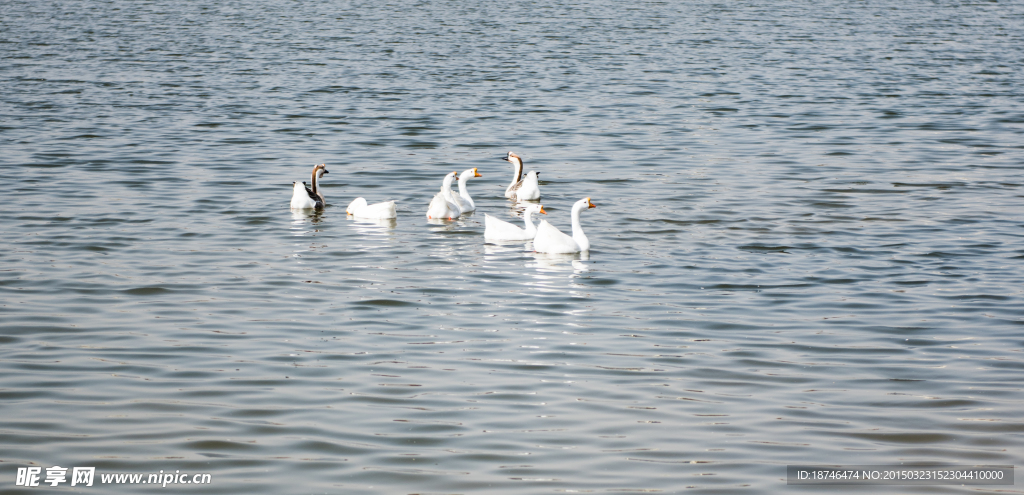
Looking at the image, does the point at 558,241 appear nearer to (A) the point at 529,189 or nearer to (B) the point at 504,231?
(B) the point at 504,231

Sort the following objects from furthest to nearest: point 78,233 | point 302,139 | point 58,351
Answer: point 302,139 → point 78,233 → point 58,351

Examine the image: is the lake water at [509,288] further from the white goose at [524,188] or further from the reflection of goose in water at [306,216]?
the white goose at [524,188]

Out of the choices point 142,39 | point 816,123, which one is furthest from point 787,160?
point 142,39

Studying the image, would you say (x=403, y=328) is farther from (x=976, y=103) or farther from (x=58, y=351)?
(x=976, y=103)

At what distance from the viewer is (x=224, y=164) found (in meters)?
20.6

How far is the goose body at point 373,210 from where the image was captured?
16.0m

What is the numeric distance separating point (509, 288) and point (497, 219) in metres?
2.86

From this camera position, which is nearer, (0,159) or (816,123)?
(0,159)

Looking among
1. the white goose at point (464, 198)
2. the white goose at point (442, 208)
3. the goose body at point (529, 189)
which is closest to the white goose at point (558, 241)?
the white goose at point (442, 208)

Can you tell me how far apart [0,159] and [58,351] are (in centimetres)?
1172

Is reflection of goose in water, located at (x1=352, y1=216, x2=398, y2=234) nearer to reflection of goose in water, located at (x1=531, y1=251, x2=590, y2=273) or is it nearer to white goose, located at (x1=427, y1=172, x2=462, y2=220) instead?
white goose, located at (x1=427, y1=172, x2=462, y2=220)

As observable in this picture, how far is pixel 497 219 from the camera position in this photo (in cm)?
1530

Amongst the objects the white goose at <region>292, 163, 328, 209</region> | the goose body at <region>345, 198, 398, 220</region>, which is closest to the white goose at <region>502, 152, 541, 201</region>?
the goose body at <region>345, 198, 398, 220</region>

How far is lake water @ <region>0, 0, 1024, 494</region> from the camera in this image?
8.09m
